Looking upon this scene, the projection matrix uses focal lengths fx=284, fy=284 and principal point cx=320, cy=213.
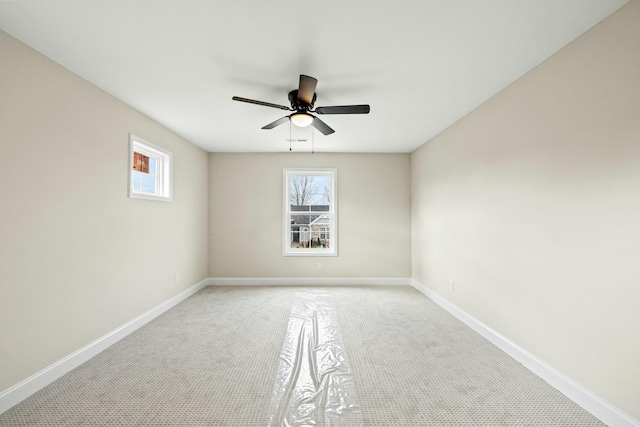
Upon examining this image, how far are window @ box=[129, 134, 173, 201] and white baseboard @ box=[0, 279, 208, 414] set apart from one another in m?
1.40

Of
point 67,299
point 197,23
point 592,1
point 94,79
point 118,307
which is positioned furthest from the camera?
point 118,307

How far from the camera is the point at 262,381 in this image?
214 centimetres

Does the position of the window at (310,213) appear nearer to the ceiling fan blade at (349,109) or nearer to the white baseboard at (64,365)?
the white baseboard at (64,365)

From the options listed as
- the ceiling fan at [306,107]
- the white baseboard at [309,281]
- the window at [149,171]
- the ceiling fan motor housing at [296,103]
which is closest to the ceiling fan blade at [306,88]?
the ceiling fan at [306,107]

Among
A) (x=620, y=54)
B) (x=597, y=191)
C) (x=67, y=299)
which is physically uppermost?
(x=620, y=54)

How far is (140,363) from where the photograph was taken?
94.7 inches

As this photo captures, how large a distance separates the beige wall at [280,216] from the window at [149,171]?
1.33 metres

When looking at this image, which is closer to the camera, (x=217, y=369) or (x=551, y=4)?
(x=551, y=4)

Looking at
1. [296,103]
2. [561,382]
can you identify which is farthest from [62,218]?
[561,382]

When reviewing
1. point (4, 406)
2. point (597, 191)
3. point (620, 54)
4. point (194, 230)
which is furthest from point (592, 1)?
point (194, 230)

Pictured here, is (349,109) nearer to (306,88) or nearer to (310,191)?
(306,88)

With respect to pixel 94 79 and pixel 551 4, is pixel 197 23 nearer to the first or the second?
pixel 94 79

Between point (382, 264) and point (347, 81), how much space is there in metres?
3.55

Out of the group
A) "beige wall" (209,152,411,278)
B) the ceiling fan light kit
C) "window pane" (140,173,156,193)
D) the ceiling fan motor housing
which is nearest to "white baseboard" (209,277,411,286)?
"beige wall" (209,152,411,278)
